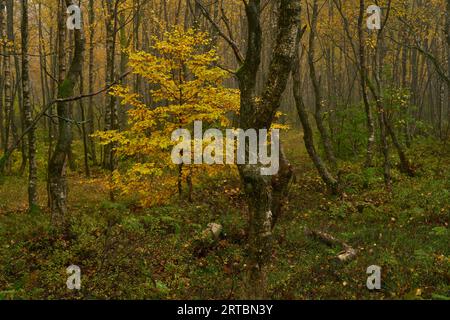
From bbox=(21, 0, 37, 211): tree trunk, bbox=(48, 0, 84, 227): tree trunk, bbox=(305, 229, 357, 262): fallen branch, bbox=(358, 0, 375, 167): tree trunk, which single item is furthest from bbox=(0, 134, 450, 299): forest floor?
bbox=(358, 0, 375, 167): tree trunk

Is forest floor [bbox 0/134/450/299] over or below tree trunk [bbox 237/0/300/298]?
below

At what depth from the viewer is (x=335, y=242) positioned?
9.29 meters

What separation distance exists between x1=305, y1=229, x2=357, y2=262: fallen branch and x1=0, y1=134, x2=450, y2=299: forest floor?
154 millimetres

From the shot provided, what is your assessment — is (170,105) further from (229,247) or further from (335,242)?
(335,242)

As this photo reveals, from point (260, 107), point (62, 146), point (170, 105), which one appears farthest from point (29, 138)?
point (260, 107)

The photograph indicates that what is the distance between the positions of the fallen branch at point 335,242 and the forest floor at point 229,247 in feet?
0.51

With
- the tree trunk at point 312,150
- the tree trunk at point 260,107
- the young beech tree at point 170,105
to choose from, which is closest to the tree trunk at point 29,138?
the young beech tree at point 170,105

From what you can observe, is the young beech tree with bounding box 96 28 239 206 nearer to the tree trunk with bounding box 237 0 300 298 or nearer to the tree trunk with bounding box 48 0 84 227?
the tree trunk with bounding box 48 0 84 227

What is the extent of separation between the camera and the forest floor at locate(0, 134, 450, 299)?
22.8 ft

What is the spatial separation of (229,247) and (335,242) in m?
2.36

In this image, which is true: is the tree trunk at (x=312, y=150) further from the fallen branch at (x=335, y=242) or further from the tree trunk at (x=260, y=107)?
the tree trunk at (x=260, y=107)
